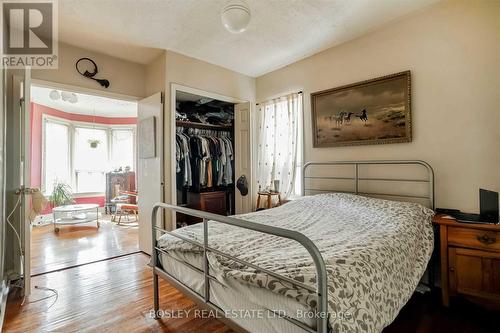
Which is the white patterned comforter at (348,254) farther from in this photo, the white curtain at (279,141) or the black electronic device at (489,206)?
the white curtain at (279,141)

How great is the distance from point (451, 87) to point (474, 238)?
132cm

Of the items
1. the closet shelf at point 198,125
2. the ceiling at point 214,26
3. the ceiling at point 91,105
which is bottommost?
the closet shelf at point 198,125

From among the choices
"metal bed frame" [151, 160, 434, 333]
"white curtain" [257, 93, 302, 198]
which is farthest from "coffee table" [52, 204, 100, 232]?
"metal bed frame" [151, 160, 434, 333]

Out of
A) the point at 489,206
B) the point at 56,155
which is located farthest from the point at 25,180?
the point at 56,155

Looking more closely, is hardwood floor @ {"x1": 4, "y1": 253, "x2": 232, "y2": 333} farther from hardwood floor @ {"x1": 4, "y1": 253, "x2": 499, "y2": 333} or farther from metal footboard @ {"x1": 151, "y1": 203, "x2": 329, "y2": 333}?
metal footboard @ {"x1": 151, "y1": 203, "x2": 329, "y2": 333}

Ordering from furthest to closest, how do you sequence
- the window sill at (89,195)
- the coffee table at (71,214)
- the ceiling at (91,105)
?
the window sill at (89,195) < the ceiling at (91,105) < the coffee table at (71,214)

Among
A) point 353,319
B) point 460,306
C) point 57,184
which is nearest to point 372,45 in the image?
point 460,306

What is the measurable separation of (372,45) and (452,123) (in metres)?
1.17

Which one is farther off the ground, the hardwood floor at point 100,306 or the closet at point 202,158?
the closet at point 202,158

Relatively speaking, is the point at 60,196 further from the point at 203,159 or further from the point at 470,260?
the point at 470,260

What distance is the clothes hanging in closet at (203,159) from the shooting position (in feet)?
12.5

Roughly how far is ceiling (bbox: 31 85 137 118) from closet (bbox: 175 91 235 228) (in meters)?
1.37

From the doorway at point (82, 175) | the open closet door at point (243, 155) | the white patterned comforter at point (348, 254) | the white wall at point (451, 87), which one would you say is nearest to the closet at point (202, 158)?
the open closet door at point (243, 155)

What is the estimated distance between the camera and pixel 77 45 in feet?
9.61
